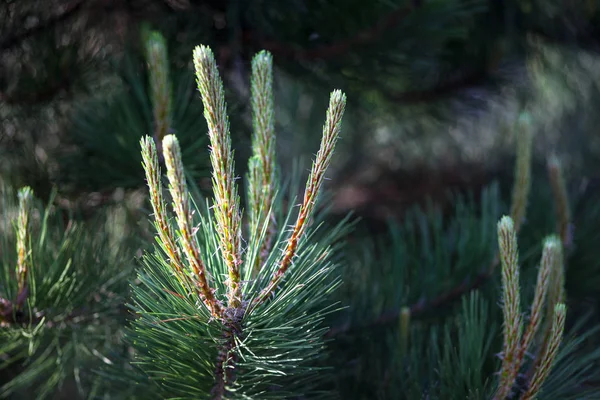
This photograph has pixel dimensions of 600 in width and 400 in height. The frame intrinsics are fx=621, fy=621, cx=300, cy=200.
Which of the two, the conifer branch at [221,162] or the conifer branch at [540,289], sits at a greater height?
the conifer branch at [221,162]

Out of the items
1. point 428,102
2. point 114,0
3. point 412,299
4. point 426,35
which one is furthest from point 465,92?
point 114,0

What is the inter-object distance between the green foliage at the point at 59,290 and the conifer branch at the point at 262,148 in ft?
0.62

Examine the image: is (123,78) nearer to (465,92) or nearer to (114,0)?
(114,0)

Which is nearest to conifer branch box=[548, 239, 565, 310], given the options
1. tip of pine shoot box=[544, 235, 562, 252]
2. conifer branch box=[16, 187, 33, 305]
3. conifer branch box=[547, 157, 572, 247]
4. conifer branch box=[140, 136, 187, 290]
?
tip of pine shoot box=[544, 235, 562, 252]

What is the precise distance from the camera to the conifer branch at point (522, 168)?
0.61m

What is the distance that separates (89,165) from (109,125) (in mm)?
56

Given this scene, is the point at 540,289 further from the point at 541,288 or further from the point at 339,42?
the point at 339,42

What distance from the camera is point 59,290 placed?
0.56 m

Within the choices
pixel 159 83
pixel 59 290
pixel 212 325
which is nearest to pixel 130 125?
pixel 159 83

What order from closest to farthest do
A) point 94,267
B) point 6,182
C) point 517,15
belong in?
point 94,267, point 6,182, point 517,15

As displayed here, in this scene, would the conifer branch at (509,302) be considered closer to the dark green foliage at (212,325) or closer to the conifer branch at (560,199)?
the dark green foliage at (212,325)

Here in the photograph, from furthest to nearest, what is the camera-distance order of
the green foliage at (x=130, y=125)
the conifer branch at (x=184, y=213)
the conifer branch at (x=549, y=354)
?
the green foliage at (x=130, y=125)
the conifer branch at (x=549, y=354)
the conifer branch at (x=184, y=213)

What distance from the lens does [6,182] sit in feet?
2.35

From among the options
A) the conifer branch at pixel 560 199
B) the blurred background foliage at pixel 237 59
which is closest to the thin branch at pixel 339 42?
the blurred background foliage at pixel 237 59
